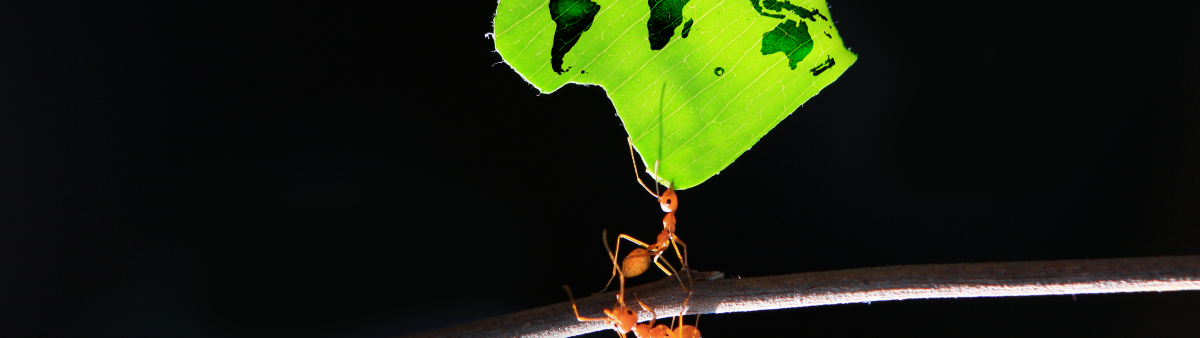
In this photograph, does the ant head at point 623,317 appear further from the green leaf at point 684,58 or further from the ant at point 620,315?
the green leaf at point 684,58

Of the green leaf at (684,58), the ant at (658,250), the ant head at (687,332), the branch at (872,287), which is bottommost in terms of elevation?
the ant head at (687,332)

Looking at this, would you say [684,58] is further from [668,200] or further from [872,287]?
[872,287]

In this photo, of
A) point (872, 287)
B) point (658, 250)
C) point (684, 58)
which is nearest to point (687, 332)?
point (658, 250)

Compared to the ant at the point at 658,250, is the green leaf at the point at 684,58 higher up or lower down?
higher up

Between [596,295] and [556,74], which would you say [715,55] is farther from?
[596,295]

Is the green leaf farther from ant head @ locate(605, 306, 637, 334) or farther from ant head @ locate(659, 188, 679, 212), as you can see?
ant head @ locate(605, 306, 637, 334)

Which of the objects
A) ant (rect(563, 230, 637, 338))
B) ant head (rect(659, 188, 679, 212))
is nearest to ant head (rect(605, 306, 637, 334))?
ant (rect(563, 230, 637, 338))

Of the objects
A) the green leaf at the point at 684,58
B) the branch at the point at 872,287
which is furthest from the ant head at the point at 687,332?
the green leaf at the point at 684,58
